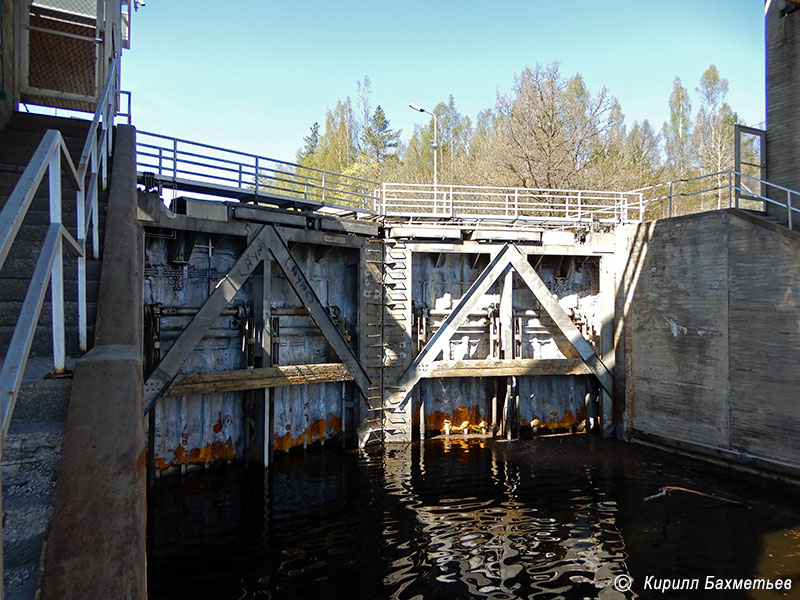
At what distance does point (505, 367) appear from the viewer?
47.6ft

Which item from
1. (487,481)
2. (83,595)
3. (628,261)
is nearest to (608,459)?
(487,481)

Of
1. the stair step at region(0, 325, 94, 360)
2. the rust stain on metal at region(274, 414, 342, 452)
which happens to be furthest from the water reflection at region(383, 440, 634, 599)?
the stair step at region(0, 325, 94, 360)

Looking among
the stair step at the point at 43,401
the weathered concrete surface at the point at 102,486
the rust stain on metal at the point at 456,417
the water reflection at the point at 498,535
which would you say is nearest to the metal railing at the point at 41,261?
the stair step at the point at 43,401

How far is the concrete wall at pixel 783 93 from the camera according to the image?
1305 cm

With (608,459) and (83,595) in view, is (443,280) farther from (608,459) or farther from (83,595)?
(83,595)

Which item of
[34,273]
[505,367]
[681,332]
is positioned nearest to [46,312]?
[34,273]

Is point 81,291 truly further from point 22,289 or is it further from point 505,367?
point 505,367

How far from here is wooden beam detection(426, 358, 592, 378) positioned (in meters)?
14.3

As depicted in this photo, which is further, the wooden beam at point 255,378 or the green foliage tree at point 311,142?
the green foliage tree at point 311,142

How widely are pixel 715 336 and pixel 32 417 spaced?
1415 centimetres

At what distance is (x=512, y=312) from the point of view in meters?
15.4

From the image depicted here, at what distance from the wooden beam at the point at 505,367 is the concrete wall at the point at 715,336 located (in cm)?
189

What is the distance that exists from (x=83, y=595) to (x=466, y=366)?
13.1m

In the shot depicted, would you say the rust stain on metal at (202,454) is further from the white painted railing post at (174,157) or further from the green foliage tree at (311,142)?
the green foliage tree at (311,142)
